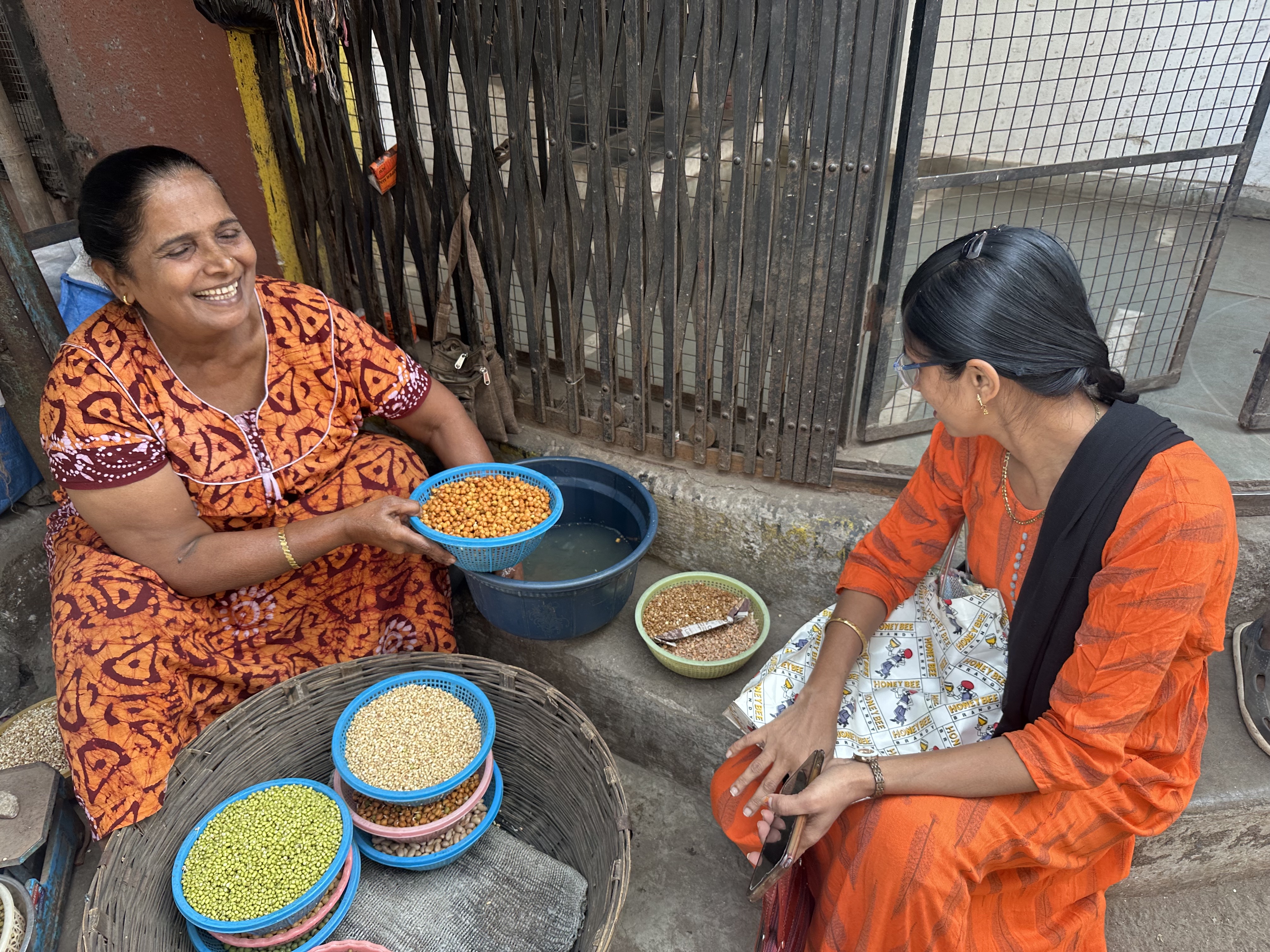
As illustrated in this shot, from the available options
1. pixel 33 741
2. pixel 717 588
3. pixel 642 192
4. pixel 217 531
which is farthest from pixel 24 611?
pixel 642 192

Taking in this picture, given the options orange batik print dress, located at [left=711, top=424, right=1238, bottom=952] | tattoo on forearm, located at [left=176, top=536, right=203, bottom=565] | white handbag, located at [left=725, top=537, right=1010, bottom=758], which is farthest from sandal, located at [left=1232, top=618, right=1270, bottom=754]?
tattoo on forearm, located at [left=176, top=536, right=203, bottom=565]

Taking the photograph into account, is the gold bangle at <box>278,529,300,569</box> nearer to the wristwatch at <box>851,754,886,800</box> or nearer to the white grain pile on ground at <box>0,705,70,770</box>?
the white grain pile on ground at <box>0,705,70,770</box>

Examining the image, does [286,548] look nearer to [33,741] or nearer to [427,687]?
[427,687]

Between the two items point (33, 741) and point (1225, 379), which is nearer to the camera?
point (33, 741)

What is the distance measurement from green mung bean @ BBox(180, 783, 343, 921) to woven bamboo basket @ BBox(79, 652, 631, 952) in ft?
0.31

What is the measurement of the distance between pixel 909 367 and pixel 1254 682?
4.90ft

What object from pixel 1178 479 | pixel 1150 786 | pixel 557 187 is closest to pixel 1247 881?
pixel 1150 786

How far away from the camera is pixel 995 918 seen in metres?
1.74

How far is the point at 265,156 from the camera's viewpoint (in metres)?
3.22

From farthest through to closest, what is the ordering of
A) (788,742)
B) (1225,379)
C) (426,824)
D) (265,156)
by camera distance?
1. (1225,379)
2. (265,156)
3. (426,824)
4. (788,742)

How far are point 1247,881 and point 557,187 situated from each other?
2.75 metres

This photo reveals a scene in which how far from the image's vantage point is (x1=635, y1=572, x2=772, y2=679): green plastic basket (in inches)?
96.8

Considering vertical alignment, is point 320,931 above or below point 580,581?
below

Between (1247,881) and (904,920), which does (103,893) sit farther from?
(1247,881)
